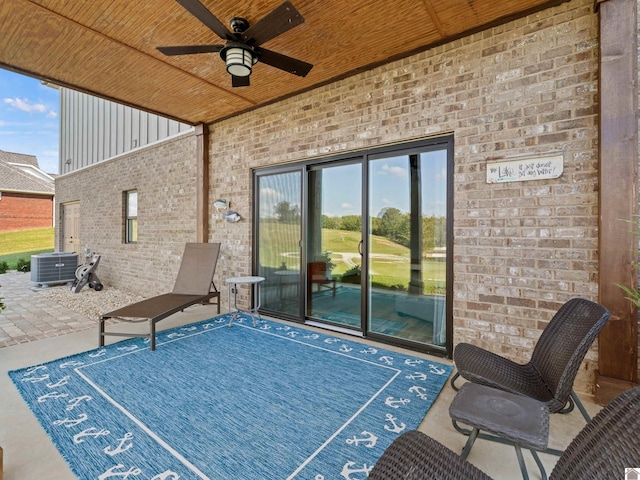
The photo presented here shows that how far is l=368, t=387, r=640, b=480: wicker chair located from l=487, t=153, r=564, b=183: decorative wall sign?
7.56 feet

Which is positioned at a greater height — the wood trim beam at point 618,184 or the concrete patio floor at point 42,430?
the wood trim beam at point 618,184

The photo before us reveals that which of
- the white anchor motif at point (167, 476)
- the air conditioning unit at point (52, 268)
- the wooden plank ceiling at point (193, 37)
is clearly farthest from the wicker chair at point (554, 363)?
the air conditioning unit at point (52, 268)

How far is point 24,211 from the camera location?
16172mm

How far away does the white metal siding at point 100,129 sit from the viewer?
23.6 ft

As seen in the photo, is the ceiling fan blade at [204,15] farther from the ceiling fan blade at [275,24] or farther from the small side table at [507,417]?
the small side table at [507,417]

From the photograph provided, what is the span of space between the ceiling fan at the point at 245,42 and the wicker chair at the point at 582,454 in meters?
2.83

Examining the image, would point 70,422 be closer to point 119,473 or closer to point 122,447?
point 122,447

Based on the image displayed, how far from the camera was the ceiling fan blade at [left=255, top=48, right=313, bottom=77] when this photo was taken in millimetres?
2908

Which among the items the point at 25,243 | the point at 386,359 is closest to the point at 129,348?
the point at 386,359

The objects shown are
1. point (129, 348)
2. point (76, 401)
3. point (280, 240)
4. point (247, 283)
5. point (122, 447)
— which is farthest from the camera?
point (280, 240)

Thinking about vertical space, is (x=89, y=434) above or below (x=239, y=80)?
below

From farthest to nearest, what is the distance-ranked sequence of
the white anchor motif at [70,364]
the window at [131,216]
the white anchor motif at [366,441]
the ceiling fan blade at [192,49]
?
1. the window at [131,216]
2. the white anchor motif at [70,364]
3. the ceiling fan blade at [192,49]
4. the white anchor motif at [366,441]

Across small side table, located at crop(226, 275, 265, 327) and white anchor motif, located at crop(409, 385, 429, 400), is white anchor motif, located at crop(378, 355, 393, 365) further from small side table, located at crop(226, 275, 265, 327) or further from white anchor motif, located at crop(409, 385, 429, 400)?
small side table, located at crop(226, 275, 265, 327)

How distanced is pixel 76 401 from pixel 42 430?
1.16ft
